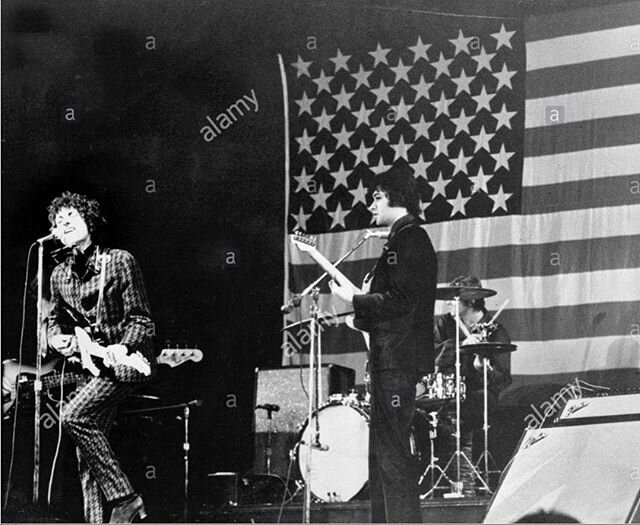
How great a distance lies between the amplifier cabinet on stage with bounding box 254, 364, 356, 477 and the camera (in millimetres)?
5871

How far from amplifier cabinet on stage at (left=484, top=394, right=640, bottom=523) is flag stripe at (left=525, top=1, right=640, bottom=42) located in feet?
6.84

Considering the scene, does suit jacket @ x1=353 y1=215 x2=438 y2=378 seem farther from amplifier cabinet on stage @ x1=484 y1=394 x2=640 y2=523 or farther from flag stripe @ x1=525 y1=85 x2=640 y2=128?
flag stripe @ x1=525 y1=85 x2=640 y2=128

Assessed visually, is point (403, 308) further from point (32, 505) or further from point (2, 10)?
point (2, 10)

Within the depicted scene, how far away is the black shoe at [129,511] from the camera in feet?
19.1

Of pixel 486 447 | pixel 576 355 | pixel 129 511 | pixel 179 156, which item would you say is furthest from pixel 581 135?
pixel 129 511

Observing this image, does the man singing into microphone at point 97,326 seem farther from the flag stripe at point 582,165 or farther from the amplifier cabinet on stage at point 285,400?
the flag stripe at point 582,165

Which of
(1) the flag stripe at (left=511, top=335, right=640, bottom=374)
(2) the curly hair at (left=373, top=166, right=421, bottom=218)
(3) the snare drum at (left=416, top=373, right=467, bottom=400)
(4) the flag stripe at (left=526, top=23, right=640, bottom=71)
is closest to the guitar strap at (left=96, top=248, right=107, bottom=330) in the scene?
(2) the curly hair at (left=373, top=166, right=421, bottom=218)

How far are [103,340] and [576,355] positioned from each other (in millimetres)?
2626

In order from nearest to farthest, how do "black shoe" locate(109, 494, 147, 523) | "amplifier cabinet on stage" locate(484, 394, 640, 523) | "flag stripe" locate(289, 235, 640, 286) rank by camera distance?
"amplifier cabinet on stage" locate(484, 394, 640, 523), "flag stripe" locate(289, 235, 640, 286), "black shoe" locate(109, 494, 147, 523)

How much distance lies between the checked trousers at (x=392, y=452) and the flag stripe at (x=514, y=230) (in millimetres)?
822

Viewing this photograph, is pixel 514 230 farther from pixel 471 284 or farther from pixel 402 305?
pixel 402 305

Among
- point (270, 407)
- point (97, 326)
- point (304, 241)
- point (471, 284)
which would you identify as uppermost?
point (304, 241)

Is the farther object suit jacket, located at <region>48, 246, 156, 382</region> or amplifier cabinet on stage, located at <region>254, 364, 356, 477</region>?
suit jacket, located at <region>48, 246, 156, 382</region>

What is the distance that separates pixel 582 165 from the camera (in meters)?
5.86
